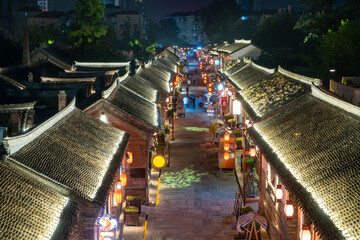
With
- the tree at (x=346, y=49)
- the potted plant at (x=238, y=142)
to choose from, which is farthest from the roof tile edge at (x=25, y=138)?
the tree at (x=346, y=49)

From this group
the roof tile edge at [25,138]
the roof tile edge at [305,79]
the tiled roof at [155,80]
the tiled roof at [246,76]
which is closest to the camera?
the roof tile edge at [25,138]

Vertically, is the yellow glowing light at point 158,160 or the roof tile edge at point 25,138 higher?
the roof tile edge at point 25,138

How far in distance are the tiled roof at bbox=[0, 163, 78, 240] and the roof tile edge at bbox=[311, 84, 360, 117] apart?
8671mm

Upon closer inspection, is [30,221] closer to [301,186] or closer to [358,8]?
[301,186]

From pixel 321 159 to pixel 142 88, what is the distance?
2189 cm

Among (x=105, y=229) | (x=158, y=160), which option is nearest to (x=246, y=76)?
(x=158, y=160)

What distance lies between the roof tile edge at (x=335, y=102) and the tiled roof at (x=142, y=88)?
1396 cm

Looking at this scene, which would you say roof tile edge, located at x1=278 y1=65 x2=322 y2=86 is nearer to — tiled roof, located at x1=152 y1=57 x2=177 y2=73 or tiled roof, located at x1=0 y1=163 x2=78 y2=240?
tiled roof, located at x1=0 y1=163 x2=78 y2=240

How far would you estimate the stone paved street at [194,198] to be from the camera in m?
20.4

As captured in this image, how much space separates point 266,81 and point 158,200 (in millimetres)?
12376

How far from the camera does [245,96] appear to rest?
105 feet

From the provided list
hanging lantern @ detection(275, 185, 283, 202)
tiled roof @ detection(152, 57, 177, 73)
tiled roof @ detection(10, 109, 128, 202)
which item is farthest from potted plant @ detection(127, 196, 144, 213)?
tiled roof @ detection(152, 57, 177, 73)

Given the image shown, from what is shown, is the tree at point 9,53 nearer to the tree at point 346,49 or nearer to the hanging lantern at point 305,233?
the tree at point 346,49

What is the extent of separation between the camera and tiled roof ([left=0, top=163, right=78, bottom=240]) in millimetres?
9742
